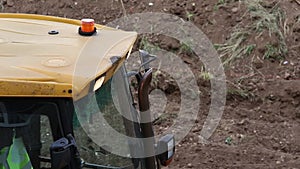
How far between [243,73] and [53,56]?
4.52m

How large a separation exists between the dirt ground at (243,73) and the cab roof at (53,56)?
267 cm

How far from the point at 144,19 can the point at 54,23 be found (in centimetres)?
440

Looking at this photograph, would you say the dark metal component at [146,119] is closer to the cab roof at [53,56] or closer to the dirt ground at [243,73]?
the cab roof at [53,56]

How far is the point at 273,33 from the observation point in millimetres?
7727

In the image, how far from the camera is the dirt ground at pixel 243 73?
622cm

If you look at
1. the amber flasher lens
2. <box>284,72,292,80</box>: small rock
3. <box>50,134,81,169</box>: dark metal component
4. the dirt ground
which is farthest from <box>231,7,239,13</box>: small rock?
<box>50,134,81,169</box>: dark metal component

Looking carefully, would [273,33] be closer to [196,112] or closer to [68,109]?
[196,112]

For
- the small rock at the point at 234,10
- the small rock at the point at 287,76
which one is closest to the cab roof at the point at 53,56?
the small rock at the point at 287,76

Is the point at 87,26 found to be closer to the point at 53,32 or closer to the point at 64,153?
the point at 53,32

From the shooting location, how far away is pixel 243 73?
24.6 ft

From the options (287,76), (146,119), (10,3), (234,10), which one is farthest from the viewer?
(10,3)

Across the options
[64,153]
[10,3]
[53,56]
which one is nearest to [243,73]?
[10,3]

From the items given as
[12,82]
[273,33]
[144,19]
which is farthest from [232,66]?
[12,82]

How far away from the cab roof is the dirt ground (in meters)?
2.67
